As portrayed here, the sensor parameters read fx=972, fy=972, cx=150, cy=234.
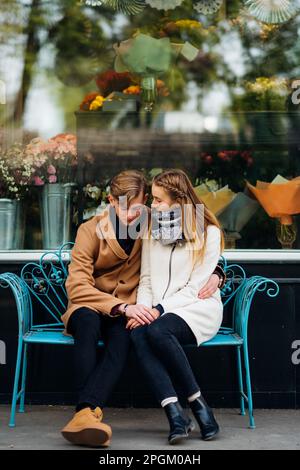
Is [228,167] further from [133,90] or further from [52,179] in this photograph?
[52,179]

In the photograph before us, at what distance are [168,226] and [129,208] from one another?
0.23 metres

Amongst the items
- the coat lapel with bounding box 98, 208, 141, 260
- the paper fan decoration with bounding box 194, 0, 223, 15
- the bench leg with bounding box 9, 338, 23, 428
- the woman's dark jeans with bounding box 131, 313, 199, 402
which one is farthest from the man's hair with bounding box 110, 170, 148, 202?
the paper fan decoration with bounding box 194, 0, 223, 15

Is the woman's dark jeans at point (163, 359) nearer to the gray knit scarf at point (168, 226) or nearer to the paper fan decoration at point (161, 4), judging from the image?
the gray knit scarf at point (168, 226)

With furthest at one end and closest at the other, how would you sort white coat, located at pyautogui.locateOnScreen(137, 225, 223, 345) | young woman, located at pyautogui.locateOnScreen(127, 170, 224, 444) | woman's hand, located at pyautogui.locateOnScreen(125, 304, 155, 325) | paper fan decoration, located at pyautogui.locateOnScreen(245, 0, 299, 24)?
paper fan decoration, located at pyautogui.locateOnScreen(245, 0, 299, 24) < white coat, located at pyautogui.locateOnScreen(137, 225, 223, 345) < woman's hand, located at pyautogui.locateOnScreen(125, 304, 155, 325) < young woman, located at pyautogui.locateOnScreen(127, 170, 224, 444)

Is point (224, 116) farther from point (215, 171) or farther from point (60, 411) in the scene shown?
point (60, 411)

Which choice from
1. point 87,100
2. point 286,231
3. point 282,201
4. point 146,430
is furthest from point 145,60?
point 146,430

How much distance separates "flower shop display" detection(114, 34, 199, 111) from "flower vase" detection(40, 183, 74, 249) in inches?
33.7

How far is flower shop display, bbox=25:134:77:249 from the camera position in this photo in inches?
247

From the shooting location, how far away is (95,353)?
189 inches

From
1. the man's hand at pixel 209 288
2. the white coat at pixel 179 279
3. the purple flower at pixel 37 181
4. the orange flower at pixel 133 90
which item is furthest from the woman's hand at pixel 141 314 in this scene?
the orange flower at pixel 133 90

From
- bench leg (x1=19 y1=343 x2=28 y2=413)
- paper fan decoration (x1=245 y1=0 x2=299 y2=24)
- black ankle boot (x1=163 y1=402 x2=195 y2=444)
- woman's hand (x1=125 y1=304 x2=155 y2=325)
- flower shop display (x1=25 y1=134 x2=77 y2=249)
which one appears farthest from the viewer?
paper fan decoration (x1=245 y1=0 x2=299 y2=24)

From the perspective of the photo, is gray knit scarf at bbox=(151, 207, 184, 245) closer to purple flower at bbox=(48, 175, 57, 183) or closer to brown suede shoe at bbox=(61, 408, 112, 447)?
brown suede shoe at bbox=(61, 408, 112, 447)

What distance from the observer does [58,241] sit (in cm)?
620

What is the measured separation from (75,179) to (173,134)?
761 millimetres
